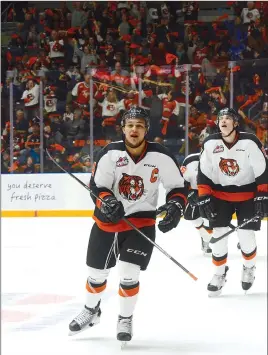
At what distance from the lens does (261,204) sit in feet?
11.7

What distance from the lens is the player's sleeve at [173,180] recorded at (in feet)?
9.03

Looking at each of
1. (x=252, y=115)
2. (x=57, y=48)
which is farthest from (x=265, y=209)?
(x=57, y=48)

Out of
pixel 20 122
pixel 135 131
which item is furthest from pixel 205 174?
pixel 20 122

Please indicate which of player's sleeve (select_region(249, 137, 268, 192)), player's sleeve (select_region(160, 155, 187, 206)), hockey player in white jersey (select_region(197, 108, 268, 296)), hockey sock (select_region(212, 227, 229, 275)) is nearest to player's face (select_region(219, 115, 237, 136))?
hockey player in white jersey (select_region(197, 108, 268, 296))

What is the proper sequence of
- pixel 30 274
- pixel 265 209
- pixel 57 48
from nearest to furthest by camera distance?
1. pixel 265 209
2. pixel 30 274
3. pixel 57 48

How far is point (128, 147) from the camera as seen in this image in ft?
8.94

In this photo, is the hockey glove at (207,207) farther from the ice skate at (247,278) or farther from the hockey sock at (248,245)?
the ice skate at (247,278)

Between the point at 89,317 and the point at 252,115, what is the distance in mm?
4320

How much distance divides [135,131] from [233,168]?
1.13 m

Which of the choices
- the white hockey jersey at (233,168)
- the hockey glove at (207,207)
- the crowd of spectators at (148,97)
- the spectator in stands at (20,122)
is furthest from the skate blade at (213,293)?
the spectator in stands at (20,122)

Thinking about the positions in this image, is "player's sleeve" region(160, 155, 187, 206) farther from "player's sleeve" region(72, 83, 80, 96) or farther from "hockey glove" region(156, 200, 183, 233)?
"player's sleeve" region(72, 83, 80, 96)

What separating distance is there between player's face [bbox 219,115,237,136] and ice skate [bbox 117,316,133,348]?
1259mm

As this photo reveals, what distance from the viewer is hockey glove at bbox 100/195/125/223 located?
8.73ft

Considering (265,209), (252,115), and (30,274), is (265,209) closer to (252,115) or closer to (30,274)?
(30,274)
